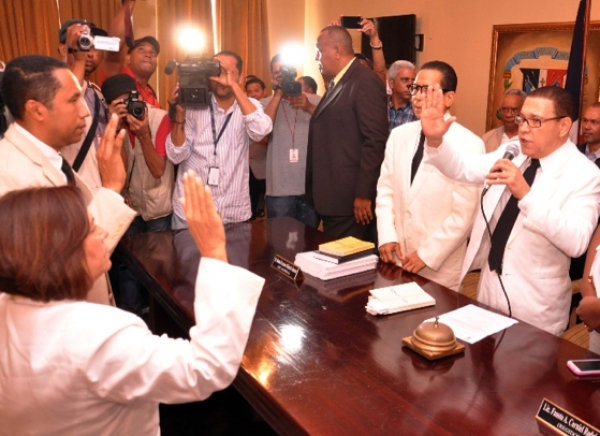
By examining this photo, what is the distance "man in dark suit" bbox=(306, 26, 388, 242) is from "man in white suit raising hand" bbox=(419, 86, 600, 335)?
870mm

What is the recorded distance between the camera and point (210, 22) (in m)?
6.36

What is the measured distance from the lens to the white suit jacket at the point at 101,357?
3.17ft

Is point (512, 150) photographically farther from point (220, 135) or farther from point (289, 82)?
point (289, 82)

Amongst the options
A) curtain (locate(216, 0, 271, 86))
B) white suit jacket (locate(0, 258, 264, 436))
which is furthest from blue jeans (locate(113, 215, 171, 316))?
curtain (locate(216, 0, 271, 86))

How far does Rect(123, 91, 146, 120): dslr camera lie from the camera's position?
9.42 ft

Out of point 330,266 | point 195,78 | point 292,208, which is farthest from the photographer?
point 292,208

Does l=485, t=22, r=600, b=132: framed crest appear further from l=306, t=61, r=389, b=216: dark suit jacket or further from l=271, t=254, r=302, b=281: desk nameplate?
l=271, t=254, r=302, b=281: desk nameplate

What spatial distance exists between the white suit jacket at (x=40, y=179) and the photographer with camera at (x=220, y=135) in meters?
1.23

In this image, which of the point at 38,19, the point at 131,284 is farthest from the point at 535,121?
the point at 38,19

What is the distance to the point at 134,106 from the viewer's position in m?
2.87

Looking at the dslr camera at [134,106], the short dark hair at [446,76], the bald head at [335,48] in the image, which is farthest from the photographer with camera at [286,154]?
the short dark hair at [446,76]

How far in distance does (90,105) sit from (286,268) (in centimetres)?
144

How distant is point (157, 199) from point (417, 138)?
5.17 feet

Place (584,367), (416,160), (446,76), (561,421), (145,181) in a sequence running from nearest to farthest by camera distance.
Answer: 1. (561,421)
2. (584,367)
3. (446,76)
4. (416,160)
5. (145,181)
